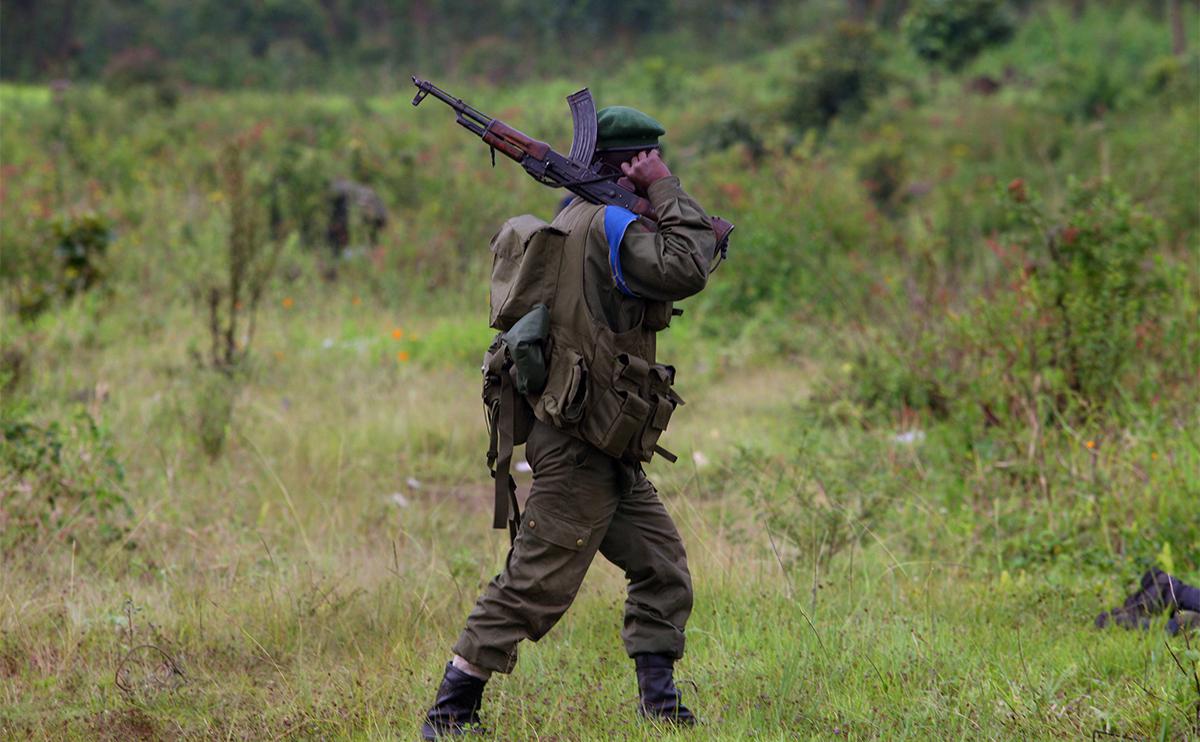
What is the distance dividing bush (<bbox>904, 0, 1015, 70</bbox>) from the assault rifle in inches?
840

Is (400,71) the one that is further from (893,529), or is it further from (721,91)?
(893,529)

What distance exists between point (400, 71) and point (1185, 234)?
1097 inches

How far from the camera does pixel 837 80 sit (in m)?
19.5

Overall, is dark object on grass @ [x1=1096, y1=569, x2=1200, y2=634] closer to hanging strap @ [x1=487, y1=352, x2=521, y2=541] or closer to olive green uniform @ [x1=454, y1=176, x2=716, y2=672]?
olive green uniform @ [x1=454, y1=176, x2=716, y2=672]

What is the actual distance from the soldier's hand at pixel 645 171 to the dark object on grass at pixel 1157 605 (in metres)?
2.02

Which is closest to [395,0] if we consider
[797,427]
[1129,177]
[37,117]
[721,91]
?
[721,91]

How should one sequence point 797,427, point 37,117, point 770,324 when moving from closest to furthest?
point 797,427 < point 770,324 < point 37,117

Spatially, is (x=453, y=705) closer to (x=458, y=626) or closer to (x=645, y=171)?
(x=458, y=626)

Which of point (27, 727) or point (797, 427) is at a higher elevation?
point (797, 427)

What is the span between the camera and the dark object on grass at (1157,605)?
3857mm

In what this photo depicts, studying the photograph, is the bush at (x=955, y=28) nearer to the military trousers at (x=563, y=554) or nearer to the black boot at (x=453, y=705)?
the military trousers at (x=563, y=554)

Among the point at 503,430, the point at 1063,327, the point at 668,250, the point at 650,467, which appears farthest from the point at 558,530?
the point at 1063,327

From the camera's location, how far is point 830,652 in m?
3.72

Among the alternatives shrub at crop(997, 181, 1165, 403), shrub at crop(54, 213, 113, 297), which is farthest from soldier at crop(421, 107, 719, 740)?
shrub at crop(54, 213, 113, 297)
